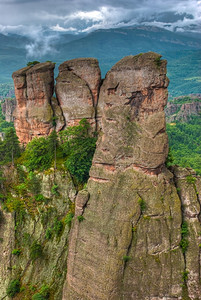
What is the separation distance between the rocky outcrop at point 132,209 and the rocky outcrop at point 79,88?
631 cm

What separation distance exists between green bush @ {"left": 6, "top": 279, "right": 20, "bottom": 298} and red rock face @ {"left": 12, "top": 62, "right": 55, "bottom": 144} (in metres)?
18.1

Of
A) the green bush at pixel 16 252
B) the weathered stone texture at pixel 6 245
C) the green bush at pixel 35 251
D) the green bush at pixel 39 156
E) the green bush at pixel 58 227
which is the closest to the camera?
the green bush at pixel 35 251

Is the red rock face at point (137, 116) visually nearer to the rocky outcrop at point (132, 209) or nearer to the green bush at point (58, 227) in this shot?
the rocky outcrop at point (132, 209)

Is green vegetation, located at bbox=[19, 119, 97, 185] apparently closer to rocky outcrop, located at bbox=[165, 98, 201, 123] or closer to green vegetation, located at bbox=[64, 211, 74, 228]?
green vegetation, located at bbox=[64, 211, 74, 228]

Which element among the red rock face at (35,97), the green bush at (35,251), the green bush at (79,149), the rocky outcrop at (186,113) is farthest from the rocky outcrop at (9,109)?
the green bush at (35,251)

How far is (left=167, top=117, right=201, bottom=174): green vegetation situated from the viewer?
78625 millimetres

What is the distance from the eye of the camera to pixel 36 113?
1457 inches

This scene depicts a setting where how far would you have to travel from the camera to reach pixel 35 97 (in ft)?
121

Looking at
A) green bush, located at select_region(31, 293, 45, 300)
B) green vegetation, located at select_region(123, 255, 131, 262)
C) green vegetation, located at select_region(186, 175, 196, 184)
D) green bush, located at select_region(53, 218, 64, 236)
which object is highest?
green vegetation, located at select_region(186, 175, 196, 184)

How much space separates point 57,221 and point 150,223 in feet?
36.7

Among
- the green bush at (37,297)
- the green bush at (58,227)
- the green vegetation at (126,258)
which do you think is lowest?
the green bush at (37,297)

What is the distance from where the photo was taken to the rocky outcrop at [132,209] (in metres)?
24.0

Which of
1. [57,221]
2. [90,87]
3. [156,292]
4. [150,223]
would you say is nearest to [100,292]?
[156,292]

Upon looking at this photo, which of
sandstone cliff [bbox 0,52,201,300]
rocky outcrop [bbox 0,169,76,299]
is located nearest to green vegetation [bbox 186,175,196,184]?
sandstone cliff [bbox 0,52,201,300]
